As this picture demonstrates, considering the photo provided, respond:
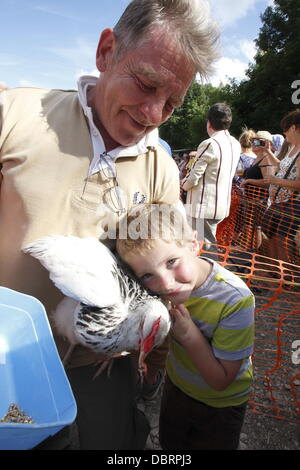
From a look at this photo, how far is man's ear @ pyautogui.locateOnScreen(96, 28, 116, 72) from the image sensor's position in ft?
3.92

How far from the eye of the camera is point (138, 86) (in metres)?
1.16

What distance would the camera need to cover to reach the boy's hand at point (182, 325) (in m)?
1.24

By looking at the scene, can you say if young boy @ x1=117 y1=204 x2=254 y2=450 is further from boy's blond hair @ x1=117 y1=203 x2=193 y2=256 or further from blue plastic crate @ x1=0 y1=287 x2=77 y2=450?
blue plastic crate @ x1=0 y1=287 x2=77 y2=450

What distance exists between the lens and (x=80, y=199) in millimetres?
1249

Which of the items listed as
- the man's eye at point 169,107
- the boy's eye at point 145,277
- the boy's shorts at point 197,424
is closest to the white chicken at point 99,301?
the boy's eye at point 145,277

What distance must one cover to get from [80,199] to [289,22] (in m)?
30.6

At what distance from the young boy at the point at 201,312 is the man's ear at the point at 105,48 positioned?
0.62m

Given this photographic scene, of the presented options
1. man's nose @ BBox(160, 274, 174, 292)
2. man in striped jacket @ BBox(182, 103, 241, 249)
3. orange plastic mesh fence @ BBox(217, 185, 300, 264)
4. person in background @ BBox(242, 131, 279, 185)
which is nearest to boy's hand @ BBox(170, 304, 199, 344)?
man's nose @ BBox(160, 274, 174, 292)

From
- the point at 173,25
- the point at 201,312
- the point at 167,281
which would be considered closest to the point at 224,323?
the point at 201,312

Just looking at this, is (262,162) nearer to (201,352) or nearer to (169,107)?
(169,107)

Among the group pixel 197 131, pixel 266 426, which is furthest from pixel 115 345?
pixel 197 131

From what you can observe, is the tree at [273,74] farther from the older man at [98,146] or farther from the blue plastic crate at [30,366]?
the blue plastic crate at [30,366]

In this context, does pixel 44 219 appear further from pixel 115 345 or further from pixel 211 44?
pixel 211 44

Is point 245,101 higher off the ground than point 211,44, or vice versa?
point 245,101
